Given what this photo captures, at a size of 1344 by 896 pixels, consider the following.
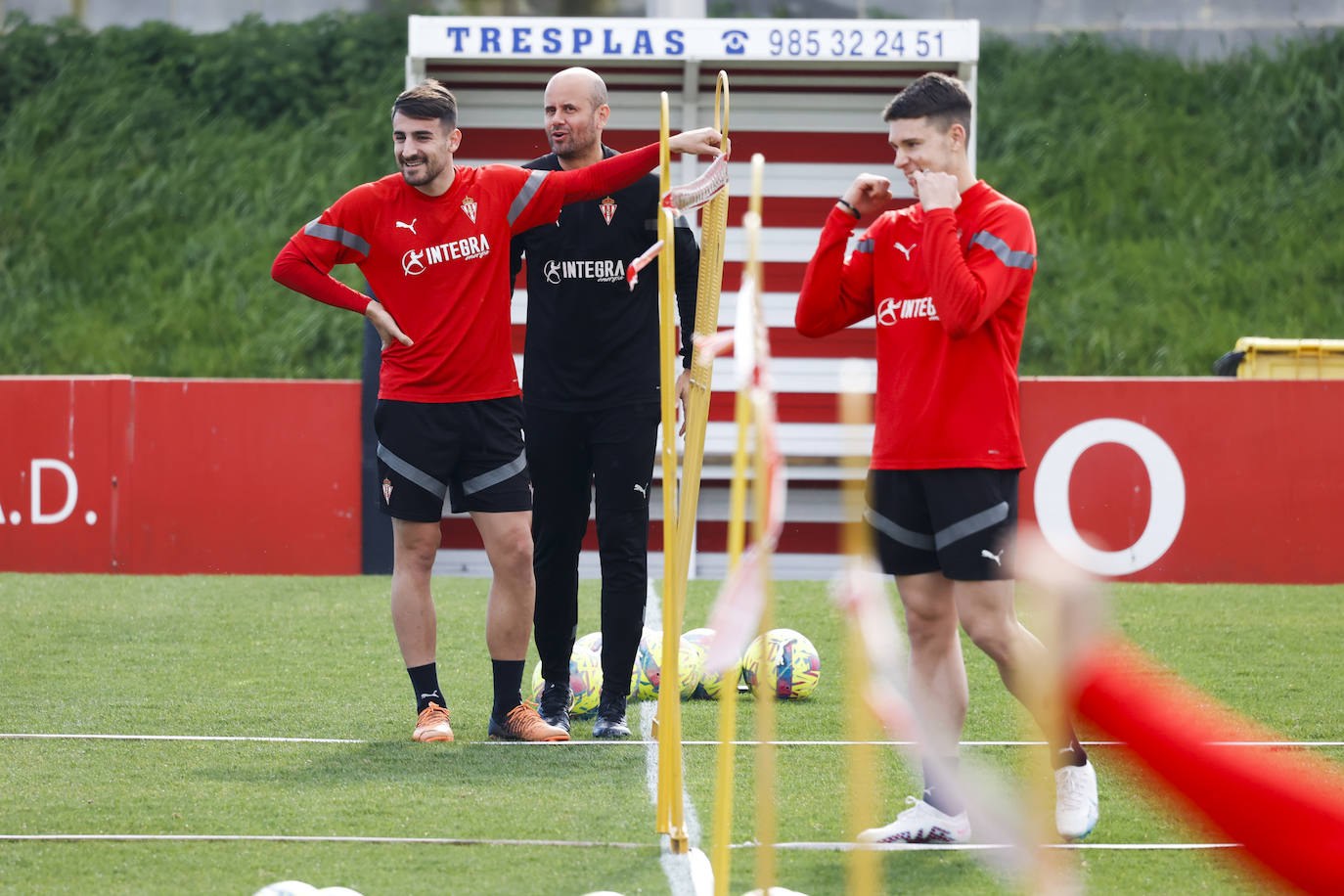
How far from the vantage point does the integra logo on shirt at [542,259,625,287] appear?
4719 millimetres

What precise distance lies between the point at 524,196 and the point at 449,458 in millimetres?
784

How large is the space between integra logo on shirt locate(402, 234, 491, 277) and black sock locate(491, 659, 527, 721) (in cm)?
116

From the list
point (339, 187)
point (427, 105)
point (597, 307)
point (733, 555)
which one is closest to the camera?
point (733, 555)

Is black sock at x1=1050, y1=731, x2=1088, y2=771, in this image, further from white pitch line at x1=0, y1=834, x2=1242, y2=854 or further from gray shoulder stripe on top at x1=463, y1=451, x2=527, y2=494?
gray shoulder stripe on top at x1=463, y1=451, x2=527, y2=494

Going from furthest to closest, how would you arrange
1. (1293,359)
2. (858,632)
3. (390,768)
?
(1293,359), (390,768), (858,632)

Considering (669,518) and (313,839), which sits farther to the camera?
(313,839)

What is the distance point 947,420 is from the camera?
3477 millimetres

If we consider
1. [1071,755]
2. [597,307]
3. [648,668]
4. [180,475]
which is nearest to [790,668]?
[648,668]

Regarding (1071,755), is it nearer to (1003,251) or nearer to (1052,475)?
(1003,251)

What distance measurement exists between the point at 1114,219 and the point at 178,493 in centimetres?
933

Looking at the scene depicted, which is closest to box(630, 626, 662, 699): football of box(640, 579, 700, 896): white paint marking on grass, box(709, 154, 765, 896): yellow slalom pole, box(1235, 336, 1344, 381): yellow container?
box(640, 579, 700, 896): white paint marking on grass

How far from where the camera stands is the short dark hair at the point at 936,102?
136 inches

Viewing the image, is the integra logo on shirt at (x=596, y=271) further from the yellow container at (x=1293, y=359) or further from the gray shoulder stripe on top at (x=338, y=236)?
the yellow container at (x=1293, y=359)

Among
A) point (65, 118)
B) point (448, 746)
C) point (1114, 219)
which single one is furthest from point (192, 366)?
point (448, 746)
